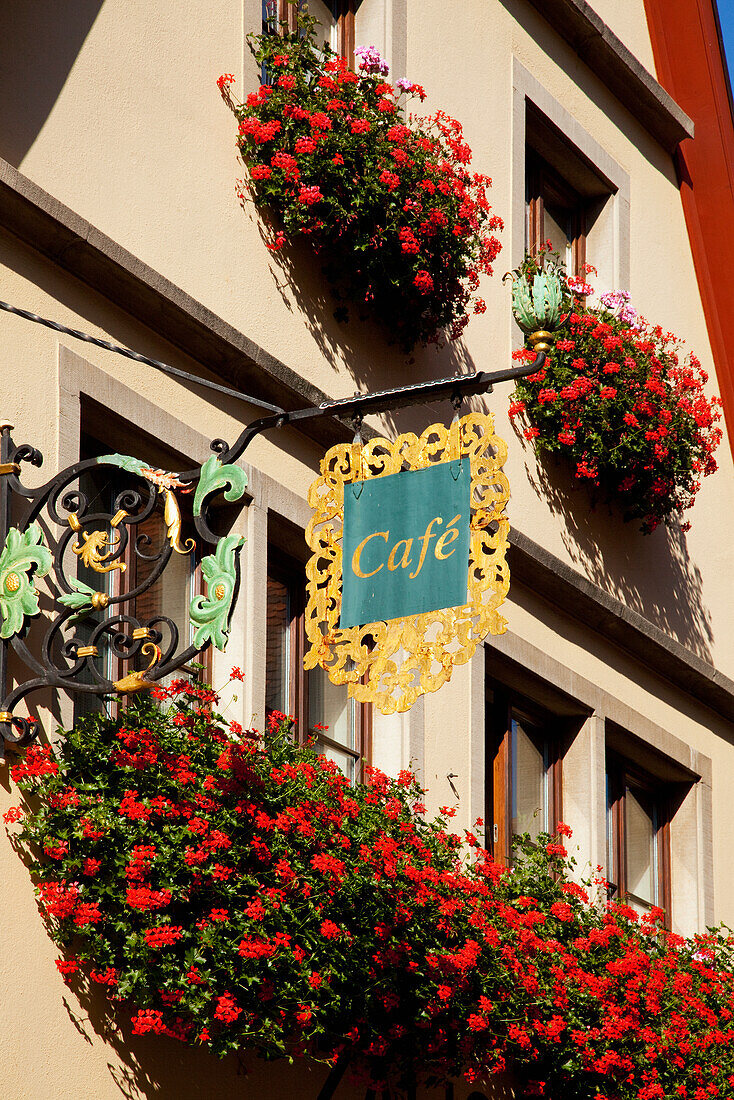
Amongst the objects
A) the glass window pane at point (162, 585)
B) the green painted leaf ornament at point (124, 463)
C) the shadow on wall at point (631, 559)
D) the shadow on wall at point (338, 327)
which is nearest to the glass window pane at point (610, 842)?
the shadow on wall at point (631, 559)

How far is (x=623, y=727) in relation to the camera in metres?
12.9

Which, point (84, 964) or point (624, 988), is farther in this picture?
point (624, 988)

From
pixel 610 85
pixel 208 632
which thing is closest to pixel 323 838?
pixel 208 632

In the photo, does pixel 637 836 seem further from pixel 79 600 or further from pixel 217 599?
pixel 217 599

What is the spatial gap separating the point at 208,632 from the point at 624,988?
3.93 meters

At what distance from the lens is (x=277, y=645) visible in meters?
10.3

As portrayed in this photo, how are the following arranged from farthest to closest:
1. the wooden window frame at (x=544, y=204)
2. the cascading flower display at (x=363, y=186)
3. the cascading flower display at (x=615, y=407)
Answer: the wooden window frame at (x=544, y=204)
the cascading flower display at (x=615, y=407)
the cascading flower display at (x=363, y=186)

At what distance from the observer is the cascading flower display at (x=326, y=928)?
7.95m

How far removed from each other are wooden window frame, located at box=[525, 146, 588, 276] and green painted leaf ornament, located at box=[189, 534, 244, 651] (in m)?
6.32

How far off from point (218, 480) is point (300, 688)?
2857mm

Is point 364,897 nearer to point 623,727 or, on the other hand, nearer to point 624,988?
point 624,988

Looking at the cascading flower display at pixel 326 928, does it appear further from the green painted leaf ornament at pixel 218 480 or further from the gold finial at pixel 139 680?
the green painted leaf ornament at pixel 218 480

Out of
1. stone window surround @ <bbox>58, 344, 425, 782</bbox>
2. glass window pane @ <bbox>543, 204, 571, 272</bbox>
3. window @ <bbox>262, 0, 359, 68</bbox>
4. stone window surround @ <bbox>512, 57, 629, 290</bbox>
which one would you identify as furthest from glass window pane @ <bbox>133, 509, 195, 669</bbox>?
glass window pane @ <bbox>543, 204, 571, 272</bbox>

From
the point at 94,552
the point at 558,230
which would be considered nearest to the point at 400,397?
the point at 94,552
